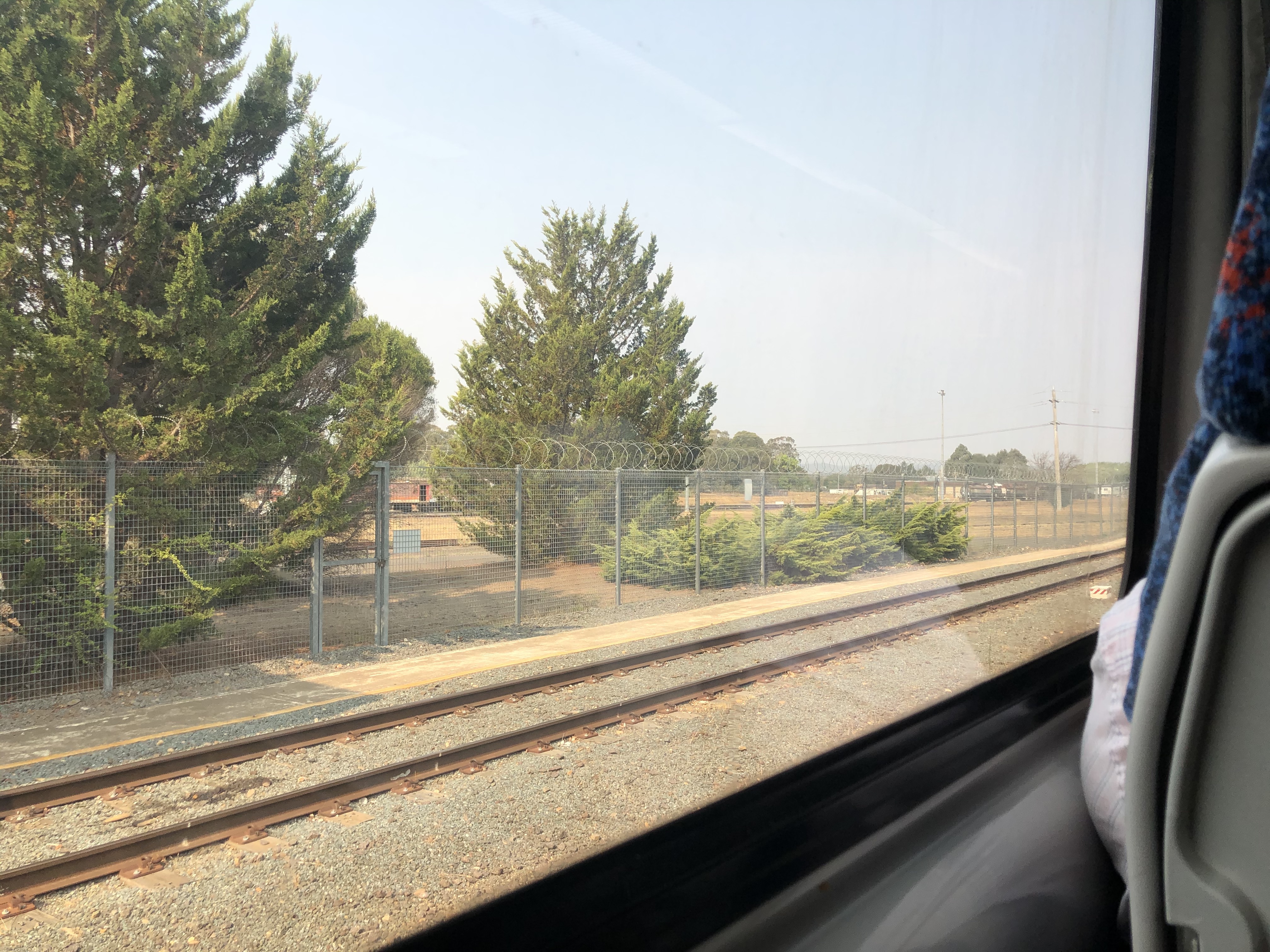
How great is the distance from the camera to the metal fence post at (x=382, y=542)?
6648 millimetres

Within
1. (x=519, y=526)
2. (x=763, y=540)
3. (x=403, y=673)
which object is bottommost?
(x=403, y=673)

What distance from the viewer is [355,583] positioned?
21.7 feet

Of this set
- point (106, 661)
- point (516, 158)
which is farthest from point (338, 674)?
point (516, 158)

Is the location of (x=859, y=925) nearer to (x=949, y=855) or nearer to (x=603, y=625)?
(x=949, y=855)

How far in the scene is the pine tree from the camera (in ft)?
9.44

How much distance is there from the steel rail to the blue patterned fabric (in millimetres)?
2828

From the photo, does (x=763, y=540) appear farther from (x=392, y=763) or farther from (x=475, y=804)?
(x=475, y=804)

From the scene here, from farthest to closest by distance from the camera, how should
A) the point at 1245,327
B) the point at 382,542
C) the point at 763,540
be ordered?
the point at 382,542
the point at 763,540
the point at 1245,327

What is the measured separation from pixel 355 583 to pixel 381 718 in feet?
11.4

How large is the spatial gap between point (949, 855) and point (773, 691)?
4.37 ft

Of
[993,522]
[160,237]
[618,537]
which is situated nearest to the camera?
[160,237]

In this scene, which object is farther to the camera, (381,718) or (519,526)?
(519,526)

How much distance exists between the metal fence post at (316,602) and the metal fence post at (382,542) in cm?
55

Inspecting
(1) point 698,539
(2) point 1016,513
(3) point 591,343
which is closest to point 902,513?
(2) point 1016,513
